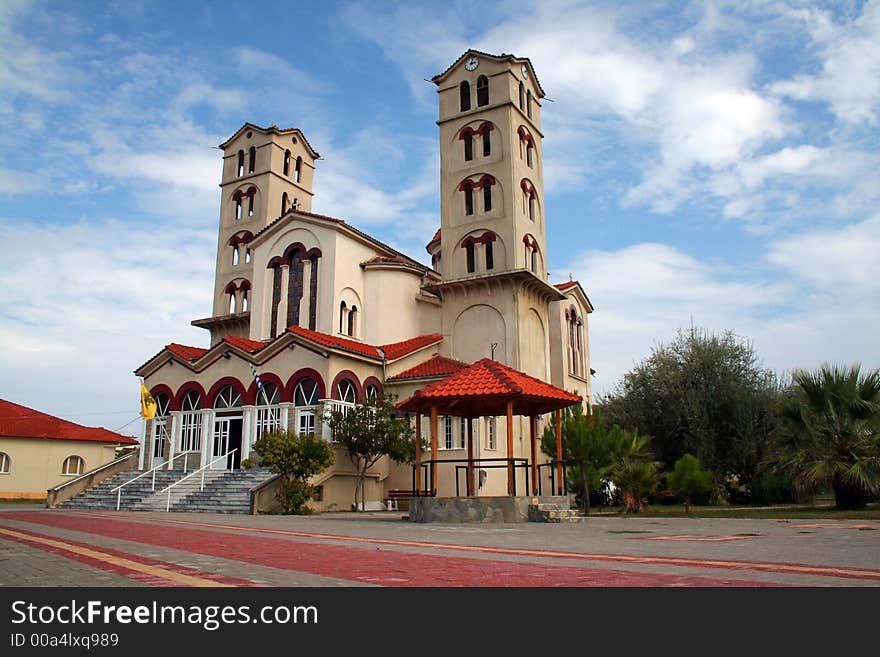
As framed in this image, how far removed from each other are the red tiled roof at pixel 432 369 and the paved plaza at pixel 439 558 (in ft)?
51.4

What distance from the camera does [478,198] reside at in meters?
35.4

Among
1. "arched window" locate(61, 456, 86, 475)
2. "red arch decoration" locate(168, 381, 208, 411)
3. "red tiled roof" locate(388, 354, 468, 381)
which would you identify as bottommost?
"arched window" locate(61, 456, 86, 475)

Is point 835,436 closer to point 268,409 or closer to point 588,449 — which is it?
point 588,449

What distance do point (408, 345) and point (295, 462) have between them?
31.0 ft

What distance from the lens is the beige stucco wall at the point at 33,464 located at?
41.5m

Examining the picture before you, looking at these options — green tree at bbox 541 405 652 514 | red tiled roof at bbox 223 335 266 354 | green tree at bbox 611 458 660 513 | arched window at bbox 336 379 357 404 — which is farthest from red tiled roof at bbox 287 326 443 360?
green tree at bbox 611 458 660 513

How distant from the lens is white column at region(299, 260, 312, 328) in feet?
112

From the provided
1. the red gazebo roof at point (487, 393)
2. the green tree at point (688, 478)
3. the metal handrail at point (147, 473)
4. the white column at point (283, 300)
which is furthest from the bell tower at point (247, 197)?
the green tree at point (688, 478)

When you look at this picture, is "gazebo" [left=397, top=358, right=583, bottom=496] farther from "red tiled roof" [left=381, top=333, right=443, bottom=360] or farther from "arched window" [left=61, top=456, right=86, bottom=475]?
"arched window" [left=61, top=456, right=86, bottom=475]

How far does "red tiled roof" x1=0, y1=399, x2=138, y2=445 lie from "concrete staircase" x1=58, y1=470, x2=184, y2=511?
15.3 m

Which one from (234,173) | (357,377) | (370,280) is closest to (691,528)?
(357,377)

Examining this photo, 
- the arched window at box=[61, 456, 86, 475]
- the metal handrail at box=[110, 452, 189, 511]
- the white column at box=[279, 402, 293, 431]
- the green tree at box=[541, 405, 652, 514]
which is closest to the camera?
the green tree at box=[541, 405, 652, 514]
